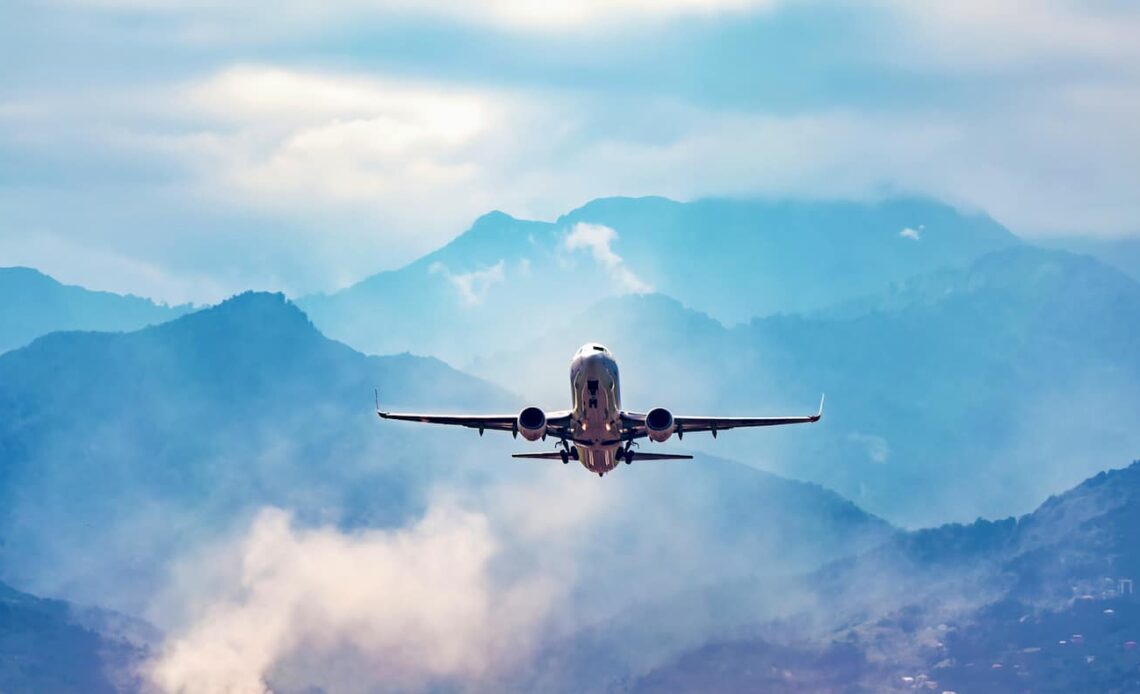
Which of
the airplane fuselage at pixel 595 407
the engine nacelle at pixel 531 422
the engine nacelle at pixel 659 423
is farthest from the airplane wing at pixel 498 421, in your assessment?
the engine nacelle at pixel 659 423

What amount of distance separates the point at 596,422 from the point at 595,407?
2.38 meters

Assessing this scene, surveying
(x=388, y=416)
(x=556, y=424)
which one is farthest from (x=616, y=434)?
(x=388, y=416)

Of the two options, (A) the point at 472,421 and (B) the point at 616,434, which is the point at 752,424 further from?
(A) the point at 472,421

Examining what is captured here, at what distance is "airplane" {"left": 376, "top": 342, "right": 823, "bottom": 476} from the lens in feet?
309

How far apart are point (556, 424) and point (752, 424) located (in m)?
12.4

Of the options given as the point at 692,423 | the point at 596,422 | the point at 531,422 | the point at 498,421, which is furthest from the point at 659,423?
the point at 498,421

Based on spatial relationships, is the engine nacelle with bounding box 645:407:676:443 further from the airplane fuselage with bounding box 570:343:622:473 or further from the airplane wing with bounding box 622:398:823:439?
the airplane wing with bounding box 622:398:823:439

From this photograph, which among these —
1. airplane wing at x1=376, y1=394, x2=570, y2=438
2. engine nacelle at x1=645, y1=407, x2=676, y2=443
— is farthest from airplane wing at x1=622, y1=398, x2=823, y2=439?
engine nacelle at x1=645, y1=407, x2=676, y2=443

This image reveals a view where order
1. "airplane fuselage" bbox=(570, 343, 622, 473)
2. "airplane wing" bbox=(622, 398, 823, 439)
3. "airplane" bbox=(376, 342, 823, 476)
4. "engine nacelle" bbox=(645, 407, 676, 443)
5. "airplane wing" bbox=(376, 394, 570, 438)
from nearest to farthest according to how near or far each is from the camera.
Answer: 1. "airplane fuselage" bbox=(570, 343, 622, 473)
2. "airplane" bbox=(376, 342, 823, 476)
3. "engine nacelle" bbox=(645, 407, 676, 443)
4. "airplane wing" bbox=(376, 394, 570, 438)
5. "airplane wing" bbox=(622, 398, 823, 439)

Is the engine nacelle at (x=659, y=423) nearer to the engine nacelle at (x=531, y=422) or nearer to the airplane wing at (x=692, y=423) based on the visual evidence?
the airplane wing at (x=692, y=423)

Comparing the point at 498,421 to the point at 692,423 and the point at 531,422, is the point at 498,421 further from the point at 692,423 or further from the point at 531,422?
the point at 692,423

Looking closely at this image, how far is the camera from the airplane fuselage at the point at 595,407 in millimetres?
93625

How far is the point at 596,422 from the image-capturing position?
325 ft

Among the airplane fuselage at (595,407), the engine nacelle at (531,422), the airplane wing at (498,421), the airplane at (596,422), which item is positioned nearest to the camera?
the airplane fuselage at (595,407)
